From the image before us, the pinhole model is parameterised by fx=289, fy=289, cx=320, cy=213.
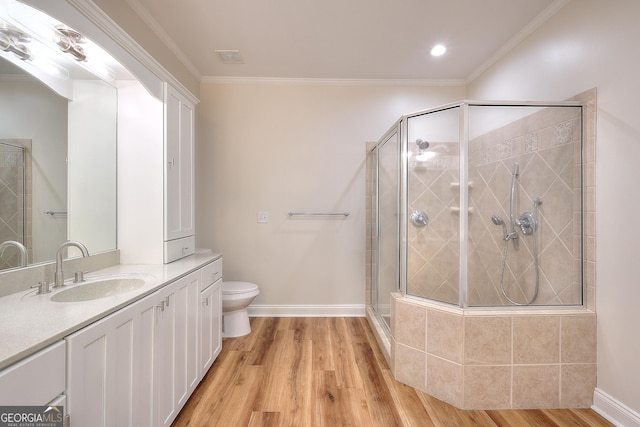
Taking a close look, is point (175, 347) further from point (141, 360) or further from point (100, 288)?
point (100, 288)

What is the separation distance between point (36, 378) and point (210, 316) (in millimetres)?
1255

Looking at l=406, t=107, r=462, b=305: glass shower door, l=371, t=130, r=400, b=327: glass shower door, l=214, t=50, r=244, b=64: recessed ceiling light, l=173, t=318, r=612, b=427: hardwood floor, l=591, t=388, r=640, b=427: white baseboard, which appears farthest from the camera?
l=214, t=50, r=244, b=64: recessed ceiling light

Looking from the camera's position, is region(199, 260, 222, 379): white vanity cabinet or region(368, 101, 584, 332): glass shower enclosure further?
region(199, 260, 222, 379): white vanity cabinet

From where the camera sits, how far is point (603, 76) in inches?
63.8

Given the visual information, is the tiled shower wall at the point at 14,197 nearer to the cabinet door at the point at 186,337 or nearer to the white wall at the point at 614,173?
the cabinet door at the point at 186,337

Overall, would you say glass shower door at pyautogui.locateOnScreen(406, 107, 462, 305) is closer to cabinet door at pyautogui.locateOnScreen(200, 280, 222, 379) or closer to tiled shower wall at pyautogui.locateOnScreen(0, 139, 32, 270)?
cabinet door at pyautogui.locateOnScreen(200, 280, 222, 379)

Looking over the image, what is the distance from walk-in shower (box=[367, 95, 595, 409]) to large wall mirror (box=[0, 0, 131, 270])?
1957 millimetres

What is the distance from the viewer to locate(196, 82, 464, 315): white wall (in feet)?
10.0

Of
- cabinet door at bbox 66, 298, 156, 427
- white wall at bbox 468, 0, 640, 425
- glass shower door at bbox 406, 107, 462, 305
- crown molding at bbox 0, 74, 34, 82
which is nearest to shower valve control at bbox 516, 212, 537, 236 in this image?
white wall at bbox 468, 0, 640, 425

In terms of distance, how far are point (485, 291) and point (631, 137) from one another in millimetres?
1092

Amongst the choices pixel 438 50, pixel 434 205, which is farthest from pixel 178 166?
pixel 438 50

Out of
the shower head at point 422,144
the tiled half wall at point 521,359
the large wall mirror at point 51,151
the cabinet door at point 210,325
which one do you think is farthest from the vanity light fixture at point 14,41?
the tiled half wall at point 521,359

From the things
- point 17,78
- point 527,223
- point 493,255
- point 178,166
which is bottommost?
point 493,255

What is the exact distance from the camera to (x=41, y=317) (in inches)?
38.4
